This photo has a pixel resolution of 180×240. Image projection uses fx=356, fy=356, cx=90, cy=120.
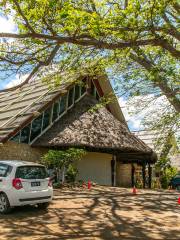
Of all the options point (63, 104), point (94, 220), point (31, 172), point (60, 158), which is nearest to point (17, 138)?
point (60, 158)

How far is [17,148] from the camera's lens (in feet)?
76.8

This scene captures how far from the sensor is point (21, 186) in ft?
39.2

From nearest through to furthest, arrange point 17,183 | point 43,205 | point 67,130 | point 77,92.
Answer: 1. point 17,183
2. point 43,205
3. point 67,130
4. point 77,92

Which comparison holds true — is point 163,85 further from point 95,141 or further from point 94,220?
point 95,141

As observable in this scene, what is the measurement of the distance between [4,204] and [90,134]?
13.8m

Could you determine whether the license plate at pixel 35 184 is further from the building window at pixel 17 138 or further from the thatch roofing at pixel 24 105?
the building window at pixel 17 138

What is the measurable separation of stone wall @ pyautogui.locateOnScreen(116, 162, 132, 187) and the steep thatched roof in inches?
144

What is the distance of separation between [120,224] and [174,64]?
27.1ft

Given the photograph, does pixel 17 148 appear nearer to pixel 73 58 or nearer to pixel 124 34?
pixel 73 58

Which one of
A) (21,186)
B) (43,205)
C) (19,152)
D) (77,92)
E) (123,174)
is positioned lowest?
(43,205)

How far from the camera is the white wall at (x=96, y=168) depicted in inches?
1026

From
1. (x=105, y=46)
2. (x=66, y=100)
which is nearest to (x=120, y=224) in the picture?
(x=105, y=46)

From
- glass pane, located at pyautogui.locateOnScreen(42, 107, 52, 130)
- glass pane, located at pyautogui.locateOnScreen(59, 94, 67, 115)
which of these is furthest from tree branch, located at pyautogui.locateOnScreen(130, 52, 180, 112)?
glass pane, located at pyautogui.locateOnScreen(59, 94, 67, 115)

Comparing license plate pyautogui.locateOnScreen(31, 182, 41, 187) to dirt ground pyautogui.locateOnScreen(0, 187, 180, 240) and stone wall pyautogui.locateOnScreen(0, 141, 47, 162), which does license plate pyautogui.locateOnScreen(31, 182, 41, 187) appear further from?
stone wall pyautogui.locateOnScreen(0, 141, 47, 162)
